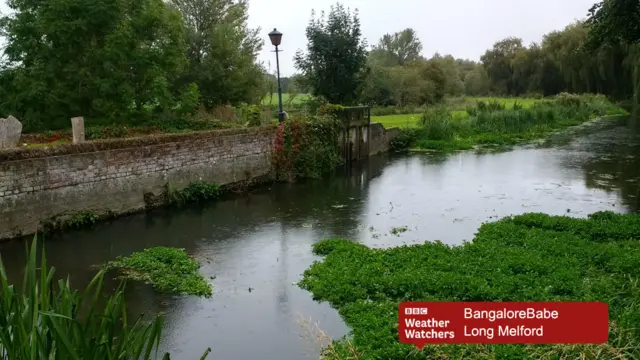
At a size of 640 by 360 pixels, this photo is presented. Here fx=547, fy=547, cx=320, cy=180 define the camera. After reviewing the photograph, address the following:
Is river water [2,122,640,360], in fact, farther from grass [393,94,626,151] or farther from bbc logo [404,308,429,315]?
grass [393,94,626,151]

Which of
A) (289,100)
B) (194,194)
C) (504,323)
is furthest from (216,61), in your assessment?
(504,323)

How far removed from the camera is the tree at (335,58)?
25.1m

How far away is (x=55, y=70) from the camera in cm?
1507

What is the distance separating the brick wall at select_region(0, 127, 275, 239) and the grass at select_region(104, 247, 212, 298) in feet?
7.28

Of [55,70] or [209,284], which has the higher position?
[55,70]

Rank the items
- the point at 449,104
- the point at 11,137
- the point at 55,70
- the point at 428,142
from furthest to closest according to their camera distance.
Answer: the point at 449,104, the point at 428,142, the point at 55,70, the point at 11,137

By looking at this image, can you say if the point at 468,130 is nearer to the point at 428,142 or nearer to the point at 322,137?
the point at 428,142

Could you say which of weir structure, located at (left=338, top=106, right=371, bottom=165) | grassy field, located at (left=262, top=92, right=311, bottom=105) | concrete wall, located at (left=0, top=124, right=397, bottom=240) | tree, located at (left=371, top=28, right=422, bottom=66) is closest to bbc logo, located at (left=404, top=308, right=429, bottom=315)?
concrete wall, located at (left=0, top=124, right=397, bottom=240)

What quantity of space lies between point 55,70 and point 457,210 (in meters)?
11.4

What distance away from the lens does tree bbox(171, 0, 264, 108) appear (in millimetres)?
24047

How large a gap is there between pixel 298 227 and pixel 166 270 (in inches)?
143

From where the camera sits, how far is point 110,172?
12117mm

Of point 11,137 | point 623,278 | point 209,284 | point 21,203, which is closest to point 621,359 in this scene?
point 623,278

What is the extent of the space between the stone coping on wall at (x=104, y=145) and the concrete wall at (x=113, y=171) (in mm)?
17
